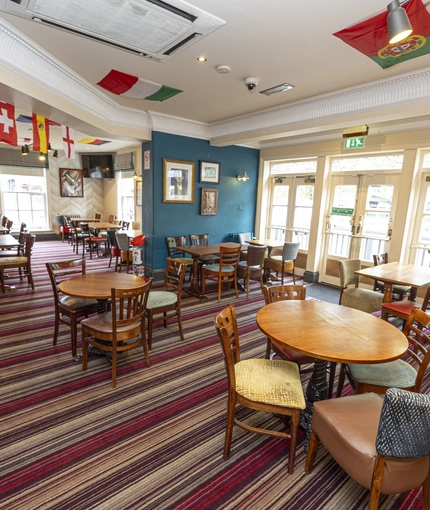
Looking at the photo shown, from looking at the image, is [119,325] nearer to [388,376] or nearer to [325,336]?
[325,336]

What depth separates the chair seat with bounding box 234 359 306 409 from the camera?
180 centimetres

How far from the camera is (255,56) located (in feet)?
9.91

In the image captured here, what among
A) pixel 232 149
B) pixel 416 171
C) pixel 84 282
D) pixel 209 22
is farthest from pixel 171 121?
pixel 416 171

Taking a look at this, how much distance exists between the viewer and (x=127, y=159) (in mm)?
9016

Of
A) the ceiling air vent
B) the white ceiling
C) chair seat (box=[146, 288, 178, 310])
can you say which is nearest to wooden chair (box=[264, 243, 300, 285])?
the white ceiling

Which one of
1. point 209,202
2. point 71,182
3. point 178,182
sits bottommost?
point 209,202

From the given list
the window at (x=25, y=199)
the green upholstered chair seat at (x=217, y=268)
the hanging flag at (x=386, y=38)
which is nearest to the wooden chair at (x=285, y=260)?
the green upholstered chair seat at (x=217, y=268)

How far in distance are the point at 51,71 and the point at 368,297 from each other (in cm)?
473

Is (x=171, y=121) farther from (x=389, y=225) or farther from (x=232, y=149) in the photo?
(x=389, y=225)

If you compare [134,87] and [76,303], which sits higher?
[134,87]

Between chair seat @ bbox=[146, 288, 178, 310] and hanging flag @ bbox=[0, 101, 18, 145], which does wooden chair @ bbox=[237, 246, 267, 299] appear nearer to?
chair seat @ bbox=[146, 288, 178, 310]

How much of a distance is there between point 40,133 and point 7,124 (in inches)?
22.5

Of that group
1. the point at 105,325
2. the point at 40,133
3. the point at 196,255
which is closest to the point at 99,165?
the point at 40,133

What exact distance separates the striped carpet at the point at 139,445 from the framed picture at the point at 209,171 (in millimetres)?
4002
